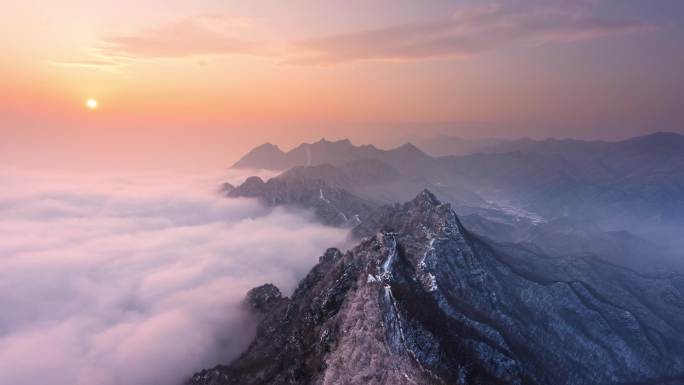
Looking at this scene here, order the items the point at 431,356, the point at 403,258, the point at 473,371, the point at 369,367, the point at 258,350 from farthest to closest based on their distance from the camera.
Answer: the point at 258,350 → the point at 403,258 → the point at 473,371 → the point at 431,356 → the point at 369,367

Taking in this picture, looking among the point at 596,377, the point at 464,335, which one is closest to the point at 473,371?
the point at 464,335

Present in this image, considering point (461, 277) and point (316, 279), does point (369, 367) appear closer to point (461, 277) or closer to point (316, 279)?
point (316, 279)

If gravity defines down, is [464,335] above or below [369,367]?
below

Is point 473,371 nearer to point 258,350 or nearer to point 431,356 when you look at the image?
point 431,356

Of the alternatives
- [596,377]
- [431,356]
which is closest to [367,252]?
[431,356]

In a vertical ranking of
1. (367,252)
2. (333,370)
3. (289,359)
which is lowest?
(289,359)

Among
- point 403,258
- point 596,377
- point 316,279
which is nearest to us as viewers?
point 403,258

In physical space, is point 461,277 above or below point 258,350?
above

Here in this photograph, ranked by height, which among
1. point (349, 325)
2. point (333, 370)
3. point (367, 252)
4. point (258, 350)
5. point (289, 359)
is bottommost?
point (258, 350)

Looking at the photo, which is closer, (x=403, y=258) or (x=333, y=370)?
(x=333, y=370)
